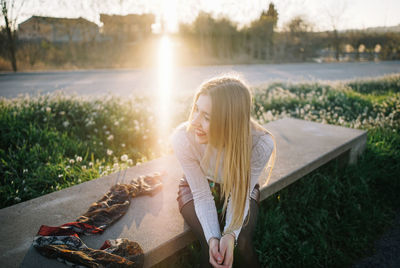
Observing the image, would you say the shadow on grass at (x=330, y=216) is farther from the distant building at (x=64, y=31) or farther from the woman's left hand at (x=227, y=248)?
the distant building at (x=64, y=31)

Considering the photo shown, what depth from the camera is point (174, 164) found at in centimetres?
289

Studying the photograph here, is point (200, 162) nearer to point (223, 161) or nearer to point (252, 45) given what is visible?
point (223, 161)

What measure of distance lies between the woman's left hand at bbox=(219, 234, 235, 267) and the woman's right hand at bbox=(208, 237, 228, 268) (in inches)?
0.8

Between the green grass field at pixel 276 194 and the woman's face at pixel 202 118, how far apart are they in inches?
42.1

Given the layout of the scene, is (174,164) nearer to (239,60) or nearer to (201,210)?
(201,210)

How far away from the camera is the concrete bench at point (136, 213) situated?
1646 millimetres

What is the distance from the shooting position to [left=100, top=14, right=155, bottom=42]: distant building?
58.8ft

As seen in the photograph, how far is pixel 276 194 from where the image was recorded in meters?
2.97

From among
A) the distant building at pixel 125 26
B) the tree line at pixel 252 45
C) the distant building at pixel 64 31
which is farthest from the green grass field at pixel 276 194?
the tree line at pixel 252 45

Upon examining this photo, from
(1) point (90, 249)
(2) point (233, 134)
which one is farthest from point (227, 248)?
(1) point (90, 249)

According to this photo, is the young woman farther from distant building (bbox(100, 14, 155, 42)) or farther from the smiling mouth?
distant building (bbox(100, 14, 155, 42))

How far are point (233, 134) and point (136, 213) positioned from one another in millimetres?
975

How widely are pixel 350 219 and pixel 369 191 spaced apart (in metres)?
0.65

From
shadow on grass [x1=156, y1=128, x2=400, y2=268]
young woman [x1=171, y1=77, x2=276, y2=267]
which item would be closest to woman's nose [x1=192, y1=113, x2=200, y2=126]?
young woman [x1=171, y1=77, x2=276, y2=267]
